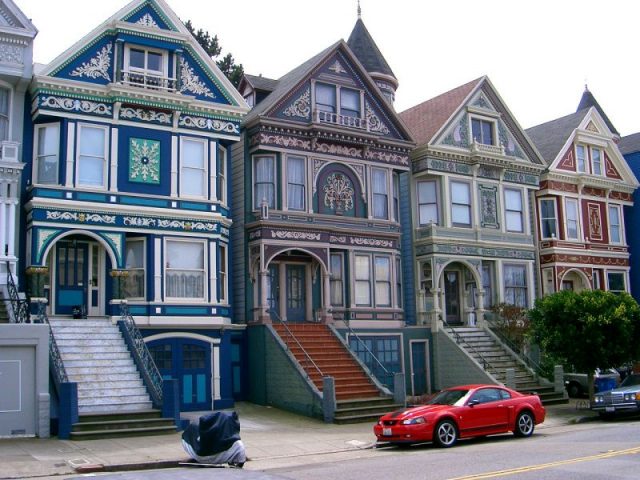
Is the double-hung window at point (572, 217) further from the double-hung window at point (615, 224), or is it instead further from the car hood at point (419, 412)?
the car hood at point (419, 412)

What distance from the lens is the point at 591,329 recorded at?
84.3 ft

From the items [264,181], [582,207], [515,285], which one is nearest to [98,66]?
[264,181]

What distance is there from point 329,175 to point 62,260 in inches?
405

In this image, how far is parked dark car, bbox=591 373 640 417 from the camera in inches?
922

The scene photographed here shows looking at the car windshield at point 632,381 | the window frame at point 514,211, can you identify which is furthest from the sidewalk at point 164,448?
the window frame at point 514,211

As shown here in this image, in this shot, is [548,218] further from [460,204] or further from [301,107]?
[301,107]

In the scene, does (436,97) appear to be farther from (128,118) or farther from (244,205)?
(128,118)

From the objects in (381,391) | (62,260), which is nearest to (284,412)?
(381,391)

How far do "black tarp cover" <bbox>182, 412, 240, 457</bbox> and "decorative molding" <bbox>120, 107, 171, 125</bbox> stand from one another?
12683 mm

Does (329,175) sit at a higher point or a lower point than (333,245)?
higher

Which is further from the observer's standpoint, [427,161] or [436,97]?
[436,97]

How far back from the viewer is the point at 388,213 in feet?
103

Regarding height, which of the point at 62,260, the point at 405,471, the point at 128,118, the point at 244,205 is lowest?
the point at 405,471

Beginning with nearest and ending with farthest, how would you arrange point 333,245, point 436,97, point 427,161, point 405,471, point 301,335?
point 405,471
point 301,335
point 333,245
point 427,161
point 436,97
